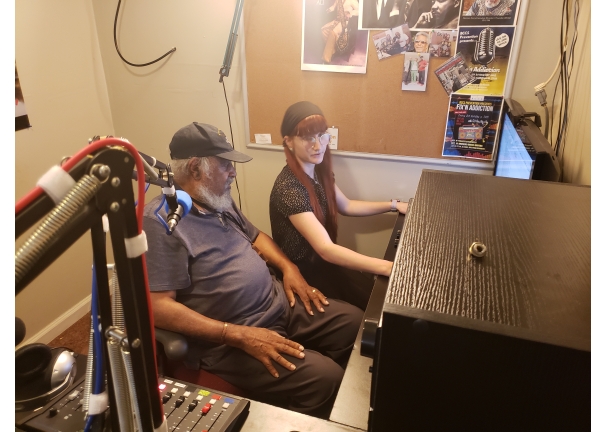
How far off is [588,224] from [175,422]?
0.86 metres

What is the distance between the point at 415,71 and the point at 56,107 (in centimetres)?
178

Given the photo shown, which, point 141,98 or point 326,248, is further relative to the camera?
point 141,98

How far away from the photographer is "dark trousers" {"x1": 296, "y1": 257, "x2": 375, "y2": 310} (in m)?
1.95

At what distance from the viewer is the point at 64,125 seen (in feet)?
7.22

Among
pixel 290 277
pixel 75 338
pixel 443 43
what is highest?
pixel 443 43

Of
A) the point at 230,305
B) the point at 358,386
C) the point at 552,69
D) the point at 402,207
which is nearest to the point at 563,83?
the point at 552,69

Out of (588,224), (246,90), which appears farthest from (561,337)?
(246,90)

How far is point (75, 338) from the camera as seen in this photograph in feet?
7.59

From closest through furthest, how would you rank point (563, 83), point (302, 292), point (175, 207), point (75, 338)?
point (175, 207), point (563, 83), point (302, 292), point (75, 338)

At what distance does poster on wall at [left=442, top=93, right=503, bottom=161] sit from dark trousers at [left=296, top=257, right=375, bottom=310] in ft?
2.51

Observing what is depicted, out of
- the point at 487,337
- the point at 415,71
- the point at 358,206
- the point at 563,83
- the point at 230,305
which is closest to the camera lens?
the point at 487,337

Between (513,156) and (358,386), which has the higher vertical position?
(513,156)

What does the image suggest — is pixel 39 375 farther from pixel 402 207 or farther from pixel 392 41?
pixel 392 41

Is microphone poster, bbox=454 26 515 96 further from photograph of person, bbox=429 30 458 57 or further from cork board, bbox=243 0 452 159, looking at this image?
cork board, bbox=243 0 452 159
